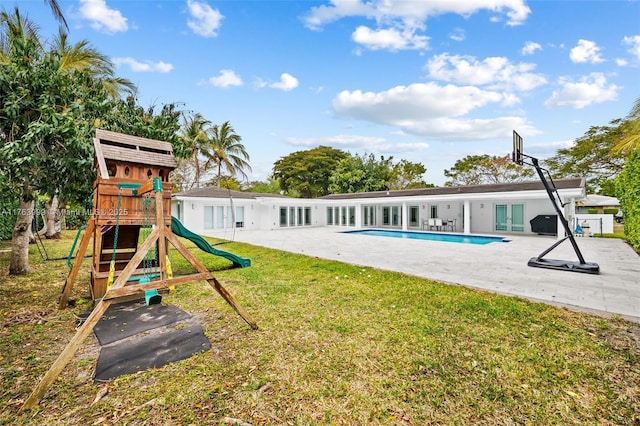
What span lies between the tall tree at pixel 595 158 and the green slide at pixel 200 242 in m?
30.7

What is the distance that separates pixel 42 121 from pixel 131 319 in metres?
4.69

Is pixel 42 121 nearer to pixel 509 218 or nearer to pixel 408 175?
pixel 509 218

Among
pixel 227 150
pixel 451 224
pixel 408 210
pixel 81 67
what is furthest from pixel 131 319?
pixel 227 150

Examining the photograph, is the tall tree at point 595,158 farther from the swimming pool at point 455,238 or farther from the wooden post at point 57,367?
the wooden post at point 57,367

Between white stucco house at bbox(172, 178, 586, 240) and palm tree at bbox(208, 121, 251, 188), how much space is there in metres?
7.84

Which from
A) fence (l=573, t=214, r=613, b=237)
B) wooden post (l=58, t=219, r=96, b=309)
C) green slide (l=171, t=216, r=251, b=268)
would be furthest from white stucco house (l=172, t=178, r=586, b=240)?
wooden post (l=58, t=219, r=96, b=309)

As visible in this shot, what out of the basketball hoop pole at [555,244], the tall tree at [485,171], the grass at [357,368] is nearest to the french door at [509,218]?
the basketball hoop pole at [555,244]

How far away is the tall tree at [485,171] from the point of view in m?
31.8

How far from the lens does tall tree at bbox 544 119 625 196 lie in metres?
24.6

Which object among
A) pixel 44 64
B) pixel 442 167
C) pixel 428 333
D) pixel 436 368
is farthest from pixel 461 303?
pixel 442 167

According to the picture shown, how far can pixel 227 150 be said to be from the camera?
29750 mm

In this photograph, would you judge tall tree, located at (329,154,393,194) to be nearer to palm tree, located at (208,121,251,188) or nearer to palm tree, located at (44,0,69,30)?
palm tree, located at (208,121,251,188)

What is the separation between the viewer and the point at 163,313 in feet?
16.3

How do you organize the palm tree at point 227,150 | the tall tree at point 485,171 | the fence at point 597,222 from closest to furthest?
the fence at point 597,222 → the palm tree at point 227,150 → the tall tree at point 485,171
